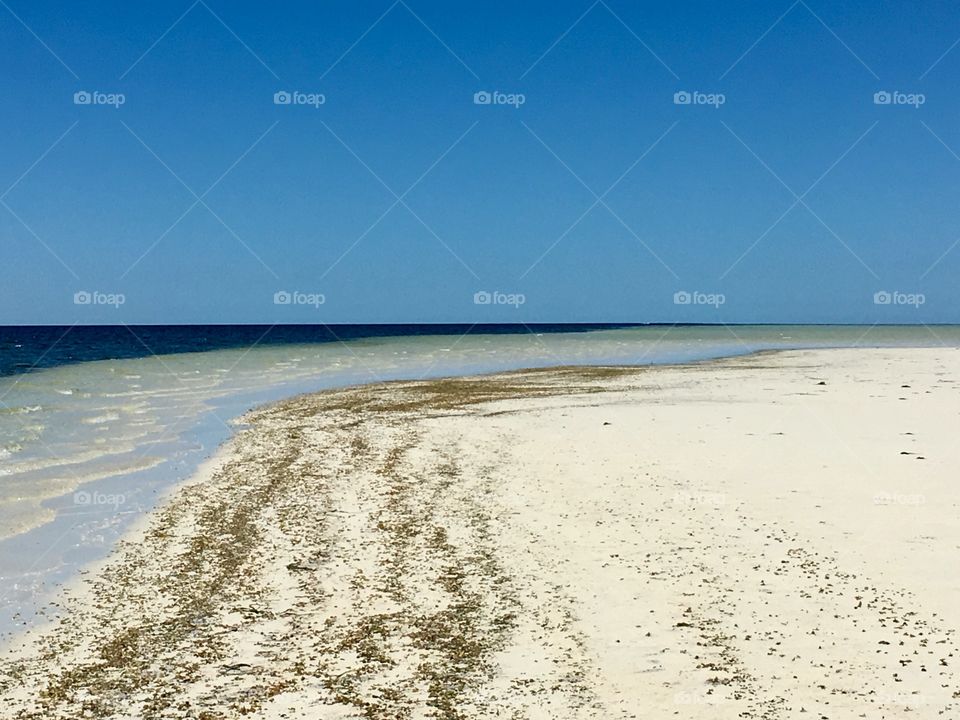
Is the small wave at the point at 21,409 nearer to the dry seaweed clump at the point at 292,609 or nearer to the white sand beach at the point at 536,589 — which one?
the white sand beach at the point at 536,589

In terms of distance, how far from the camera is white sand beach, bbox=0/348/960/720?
5.52 m

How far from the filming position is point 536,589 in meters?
7.61

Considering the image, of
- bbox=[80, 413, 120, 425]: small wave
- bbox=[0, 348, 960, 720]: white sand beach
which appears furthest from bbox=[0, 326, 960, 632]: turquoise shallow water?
bbox=[0, 348, 960, 720]: white sand beach

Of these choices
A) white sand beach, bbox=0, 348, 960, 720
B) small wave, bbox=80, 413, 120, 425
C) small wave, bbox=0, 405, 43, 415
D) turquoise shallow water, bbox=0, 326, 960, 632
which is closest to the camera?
white sand beach, bbox=0, 348, 960, 720

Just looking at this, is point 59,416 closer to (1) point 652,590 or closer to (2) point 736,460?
(2) point 736,460

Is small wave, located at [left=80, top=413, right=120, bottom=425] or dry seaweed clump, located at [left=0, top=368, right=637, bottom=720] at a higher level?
small wave, located at [left=80, top=413, right=120, bottom=425]

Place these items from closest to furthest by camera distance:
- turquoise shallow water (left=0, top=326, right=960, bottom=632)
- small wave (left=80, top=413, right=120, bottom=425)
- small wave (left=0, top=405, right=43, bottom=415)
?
1. turquoise shallow water (left=0, top=326, right=960, bottom=632)
2. small wave (left=80, top=413, right=120, bottom=425)
3. small wave (left=0, top=405, right=43, bottom=415)

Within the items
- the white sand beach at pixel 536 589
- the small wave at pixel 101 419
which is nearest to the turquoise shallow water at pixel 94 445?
the small wave at pixel 101 419

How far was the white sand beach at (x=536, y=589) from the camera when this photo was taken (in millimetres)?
5516

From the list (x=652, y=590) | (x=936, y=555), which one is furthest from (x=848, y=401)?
(x=652, y=590)

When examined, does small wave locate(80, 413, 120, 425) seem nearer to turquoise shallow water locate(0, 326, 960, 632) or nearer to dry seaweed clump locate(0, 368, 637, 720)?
turquoise shallow water locate(0, 326, 960, 632)

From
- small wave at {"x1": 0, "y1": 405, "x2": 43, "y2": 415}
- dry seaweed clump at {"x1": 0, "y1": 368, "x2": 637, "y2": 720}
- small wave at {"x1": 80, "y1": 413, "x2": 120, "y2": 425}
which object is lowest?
dry seaweed clump at {"x1": 0, "y1": 368, "x2": 637, "y2": 720}

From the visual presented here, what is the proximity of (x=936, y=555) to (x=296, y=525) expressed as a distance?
737 centimetres

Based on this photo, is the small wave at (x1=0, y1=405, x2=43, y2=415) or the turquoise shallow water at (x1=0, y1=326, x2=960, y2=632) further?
the small wave at (x1=0, y1=405, x2=43, y2=415)
